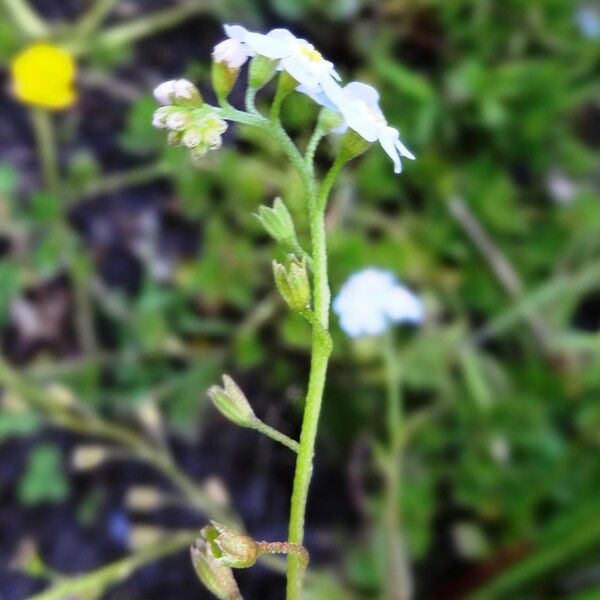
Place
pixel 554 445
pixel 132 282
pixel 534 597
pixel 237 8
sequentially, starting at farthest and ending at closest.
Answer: pixel 237 8, pixel 132 282, pixel 554 445, pixel 534 597

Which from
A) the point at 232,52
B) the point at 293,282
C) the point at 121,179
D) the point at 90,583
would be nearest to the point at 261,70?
the point at 232,52

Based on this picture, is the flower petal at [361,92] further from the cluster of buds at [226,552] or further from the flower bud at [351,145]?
the cluster of buds at [226,552]

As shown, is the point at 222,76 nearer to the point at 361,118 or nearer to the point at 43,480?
the point at 361,118

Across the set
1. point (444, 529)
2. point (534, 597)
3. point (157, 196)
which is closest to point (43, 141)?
point (157, 196)

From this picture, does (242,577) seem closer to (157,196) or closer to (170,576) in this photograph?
(170,576)

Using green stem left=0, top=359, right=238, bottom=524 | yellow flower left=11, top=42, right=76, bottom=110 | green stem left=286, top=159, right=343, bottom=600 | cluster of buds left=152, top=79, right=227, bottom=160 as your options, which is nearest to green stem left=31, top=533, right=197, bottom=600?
green stem left=0, top=359, right=238, bottom=524

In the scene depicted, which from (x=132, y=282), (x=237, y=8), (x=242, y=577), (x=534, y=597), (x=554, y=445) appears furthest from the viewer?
(x=237, y=8)
